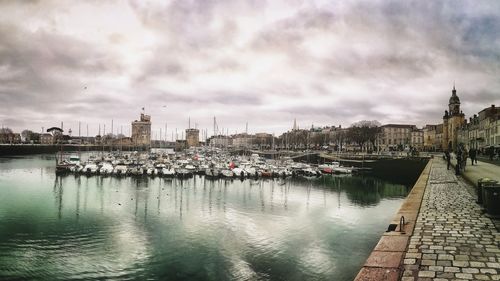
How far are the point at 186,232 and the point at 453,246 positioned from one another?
16789 mm

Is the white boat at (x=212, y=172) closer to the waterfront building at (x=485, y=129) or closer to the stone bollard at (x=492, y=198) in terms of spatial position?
the stone bollard at (x=492, y=198)

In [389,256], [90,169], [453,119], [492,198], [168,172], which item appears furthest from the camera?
[453,119]

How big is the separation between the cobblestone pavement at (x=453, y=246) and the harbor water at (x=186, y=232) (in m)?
4.82

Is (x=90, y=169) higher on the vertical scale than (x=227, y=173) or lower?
higher

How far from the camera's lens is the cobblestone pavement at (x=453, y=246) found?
7695 millimetres

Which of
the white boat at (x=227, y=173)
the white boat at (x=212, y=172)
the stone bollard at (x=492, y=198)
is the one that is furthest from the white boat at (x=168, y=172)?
the stone bollard at (x=492, y=198)

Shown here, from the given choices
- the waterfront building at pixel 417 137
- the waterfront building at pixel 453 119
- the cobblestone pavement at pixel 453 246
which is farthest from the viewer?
the waterfront building at pixel 417 137

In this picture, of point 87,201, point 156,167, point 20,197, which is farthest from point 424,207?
point 156,167

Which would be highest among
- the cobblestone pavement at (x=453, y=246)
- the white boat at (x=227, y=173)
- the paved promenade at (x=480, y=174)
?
the paved promenade at (x=480, y=174)

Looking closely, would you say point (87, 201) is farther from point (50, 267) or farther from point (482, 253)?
point (482, 253)

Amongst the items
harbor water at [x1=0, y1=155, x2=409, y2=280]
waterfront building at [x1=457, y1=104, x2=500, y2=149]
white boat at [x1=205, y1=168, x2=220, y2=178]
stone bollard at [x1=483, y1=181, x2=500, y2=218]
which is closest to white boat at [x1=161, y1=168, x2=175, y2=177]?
white boat at [x1=205, y1=168, x2=220, y2=178]

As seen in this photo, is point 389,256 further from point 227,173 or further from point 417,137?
point 417,137

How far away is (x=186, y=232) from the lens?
75.0ft

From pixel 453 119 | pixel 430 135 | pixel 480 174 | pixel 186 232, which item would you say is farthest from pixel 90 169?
pixel 430 135
